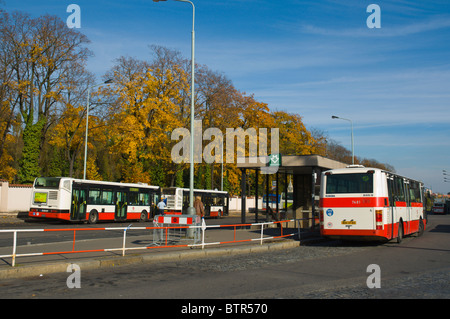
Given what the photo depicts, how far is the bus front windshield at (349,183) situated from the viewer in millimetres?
16266

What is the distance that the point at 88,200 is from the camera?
30.8m

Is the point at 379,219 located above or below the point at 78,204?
below

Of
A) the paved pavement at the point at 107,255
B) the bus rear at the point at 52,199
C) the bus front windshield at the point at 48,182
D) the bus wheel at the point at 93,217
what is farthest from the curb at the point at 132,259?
the bus wheel at the point at 93,217

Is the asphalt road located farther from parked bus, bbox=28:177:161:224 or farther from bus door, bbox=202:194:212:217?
bus door, bbox=202:194:212:217

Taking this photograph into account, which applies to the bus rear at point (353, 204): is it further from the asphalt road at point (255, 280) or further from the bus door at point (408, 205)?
the bus door at point (408, 205)

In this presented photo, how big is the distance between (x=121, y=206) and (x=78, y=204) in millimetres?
4656

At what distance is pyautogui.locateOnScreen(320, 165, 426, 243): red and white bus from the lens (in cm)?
1602

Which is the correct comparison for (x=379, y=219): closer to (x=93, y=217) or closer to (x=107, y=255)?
(x=107, y=255)

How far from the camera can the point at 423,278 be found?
32.2 feet

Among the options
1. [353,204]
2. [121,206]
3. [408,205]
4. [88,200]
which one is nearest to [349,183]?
[353,204]

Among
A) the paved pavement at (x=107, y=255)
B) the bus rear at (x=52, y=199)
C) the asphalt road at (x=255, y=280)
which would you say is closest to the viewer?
the asphalt road at (x=255, y=280)
